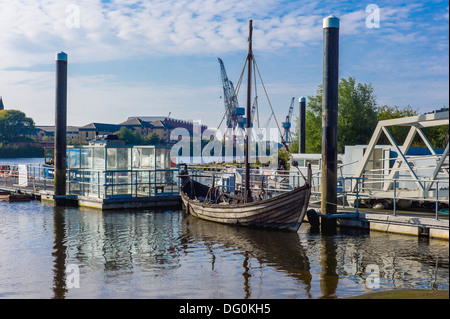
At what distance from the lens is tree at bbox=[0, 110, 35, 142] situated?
5561 inches

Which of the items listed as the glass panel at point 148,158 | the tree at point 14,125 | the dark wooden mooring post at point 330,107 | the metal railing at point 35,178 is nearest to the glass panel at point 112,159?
the glass panel at point 148,158

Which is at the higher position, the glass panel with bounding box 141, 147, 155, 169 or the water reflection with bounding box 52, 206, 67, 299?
the glass panel with bounding box 141, 147, 155, 169

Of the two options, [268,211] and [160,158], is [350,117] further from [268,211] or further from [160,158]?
[268,211]

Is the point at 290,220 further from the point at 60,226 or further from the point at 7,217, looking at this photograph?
the point at 7,217

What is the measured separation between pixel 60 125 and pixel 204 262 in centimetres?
1472

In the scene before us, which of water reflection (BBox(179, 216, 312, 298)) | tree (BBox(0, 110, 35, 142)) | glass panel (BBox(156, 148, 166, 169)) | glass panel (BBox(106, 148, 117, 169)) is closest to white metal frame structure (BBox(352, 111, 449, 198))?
water reflection (BBox(179, 216, 312, 298))

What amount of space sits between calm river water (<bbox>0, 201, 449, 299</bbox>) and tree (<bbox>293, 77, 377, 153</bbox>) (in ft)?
82.6

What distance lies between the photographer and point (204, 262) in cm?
1200

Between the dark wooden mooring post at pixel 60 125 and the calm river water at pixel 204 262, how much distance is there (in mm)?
6249

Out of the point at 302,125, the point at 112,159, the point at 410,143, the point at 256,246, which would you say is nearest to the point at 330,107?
the point at 410,143

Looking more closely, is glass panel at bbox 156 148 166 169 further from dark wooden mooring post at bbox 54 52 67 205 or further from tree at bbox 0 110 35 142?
tree at bbox 0 110 35 142

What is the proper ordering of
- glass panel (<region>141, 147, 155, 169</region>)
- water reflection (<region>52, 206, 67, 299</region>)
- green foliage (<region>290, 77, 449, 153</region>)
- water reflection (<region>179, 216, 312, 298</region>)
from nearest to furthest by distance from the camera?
water reflection (<region>52, 206, 67, 299</region>)
water reflection (<region>179, 216, 312, 298</region>)
glass panel (<region>141, 147, 155, 169</region>)
green foliage (<region>290, 77, 449, 153</region>)
